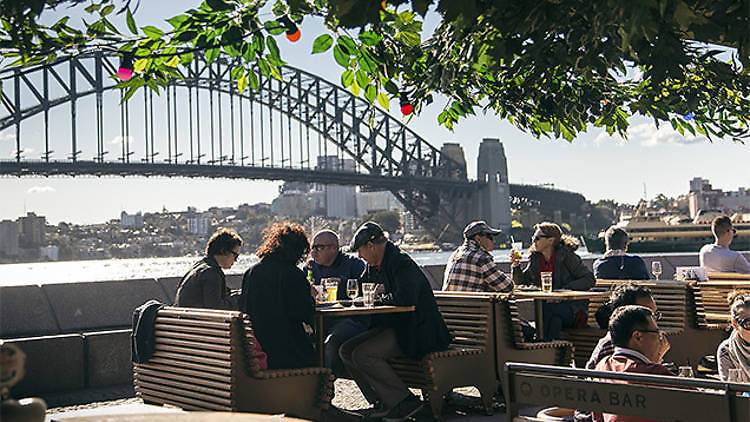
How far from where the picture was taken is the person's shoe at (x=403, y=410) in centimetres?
445

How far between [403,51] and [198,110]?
4113 centimetres

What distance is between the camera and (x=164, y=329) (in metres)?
3.98

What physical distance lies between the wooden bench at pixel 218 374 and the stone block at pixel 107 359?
6.24 feet

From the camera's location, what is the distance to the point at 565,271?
5.75 metres

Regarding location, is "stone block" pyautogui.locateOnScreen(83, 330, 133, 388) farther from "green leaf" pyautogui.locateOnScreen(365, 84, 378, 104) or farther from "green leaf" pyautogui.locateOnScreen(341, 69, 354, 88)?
"green leaf" pyautogui.locateOnScreen(341, 69, 354, 88)

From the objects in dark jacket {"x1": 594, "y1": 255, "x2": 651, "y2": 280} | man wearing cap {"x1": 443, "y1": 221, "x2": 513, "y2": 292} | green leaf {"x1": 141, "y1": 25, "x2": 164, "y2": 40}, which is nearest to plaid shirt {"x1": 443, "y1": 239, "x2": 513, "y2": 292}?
man wearing cap {"x1": 443, "y1": 221, "x2": 513, "y2": 292}

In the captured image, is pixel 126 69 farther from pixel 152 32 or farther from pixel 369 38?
pixel 369 38

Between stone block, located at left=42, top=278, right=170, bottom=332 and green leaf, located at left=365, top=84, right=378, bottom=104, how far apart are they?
175 inches

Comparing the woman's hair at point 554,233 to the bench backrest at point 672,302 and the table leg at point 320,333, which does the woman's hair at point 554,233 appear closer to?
the bench backrest at point 672,302

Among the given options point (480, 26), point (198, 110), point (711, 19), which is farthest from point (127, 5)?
point (198, 110)

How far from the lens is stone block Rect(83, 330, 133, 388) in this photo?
5.86 meters

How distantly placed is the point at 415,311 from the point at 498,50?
2452 millimetres

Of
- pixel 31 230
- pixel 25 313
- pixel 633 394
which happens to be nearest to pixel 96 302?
pixel 25 313

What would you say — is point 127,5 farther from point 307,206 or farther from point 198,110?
point 307,206
